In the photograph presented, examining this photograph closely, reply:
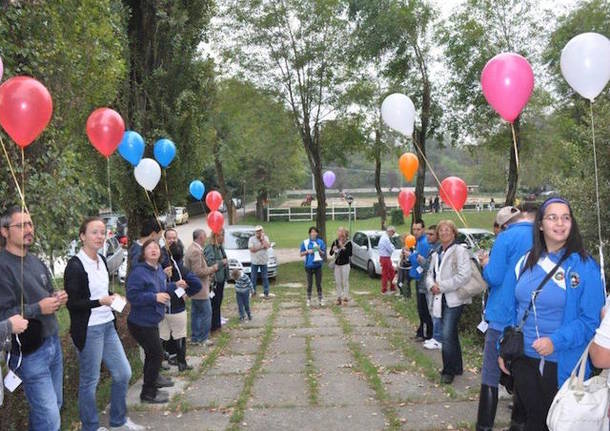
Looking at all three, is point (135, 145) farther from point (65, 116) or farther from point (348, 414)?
point (348, 414)

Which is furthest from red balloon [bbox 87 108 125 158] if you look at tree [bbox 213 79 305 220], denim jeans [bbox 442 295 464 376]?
tree [bbox 213 79 305 220]

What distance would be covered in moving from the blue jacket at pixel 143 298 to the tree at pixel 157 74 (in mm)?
5434

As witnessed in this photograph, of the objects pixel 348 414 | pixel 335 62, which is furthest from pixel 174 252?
pixel 335 62

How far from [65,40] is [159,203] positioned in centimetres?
528

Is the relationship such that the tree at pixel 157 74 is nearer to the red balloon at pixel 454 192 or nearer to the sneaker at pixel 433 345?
the red balloon at pixel 454 192

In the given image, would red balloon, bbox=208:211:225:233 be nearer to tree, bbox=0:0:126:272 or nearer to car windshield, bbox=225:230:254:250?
car windshield, bbox=225:230:254:250

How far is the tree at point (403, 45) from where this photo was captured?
16.9 metres

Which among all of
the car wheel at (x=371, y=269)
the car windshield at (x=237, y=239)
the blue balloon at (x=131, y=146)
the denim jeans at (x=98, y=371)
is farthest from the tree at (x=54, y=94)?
the car wheel at (x=371, y=269)

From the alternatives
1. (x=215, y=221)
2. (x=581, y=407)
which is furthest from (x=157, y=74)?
(x=581, y=407)

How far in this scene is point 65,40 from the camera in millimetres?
5562

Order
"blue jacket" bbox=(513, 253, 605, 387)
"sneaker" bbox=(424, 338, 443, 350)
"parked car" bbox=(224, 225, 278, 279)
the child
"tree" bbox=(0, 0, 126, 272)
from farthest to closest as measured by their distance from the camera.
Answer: "parked car" bbox=(224, 225, 278, 279) → the child → "sneaker" bbox=(424, 338, 443, 350) → "tree" bbox=(0, 0, 126, 272) → "blue jacket" bbox=(513, 253, 605, 387)

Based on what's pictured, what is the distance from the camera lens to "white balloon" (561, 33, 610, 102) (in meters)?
4.46

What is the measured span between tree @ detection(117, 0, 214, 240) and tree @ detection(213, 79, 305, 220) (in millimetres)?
7830

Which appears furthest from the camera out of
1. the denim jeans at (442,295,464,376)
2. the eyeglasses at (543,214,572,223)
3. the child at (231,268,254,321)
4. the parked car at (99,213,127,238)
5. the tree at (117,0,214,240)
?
the parked car at (99,213,127,238)
